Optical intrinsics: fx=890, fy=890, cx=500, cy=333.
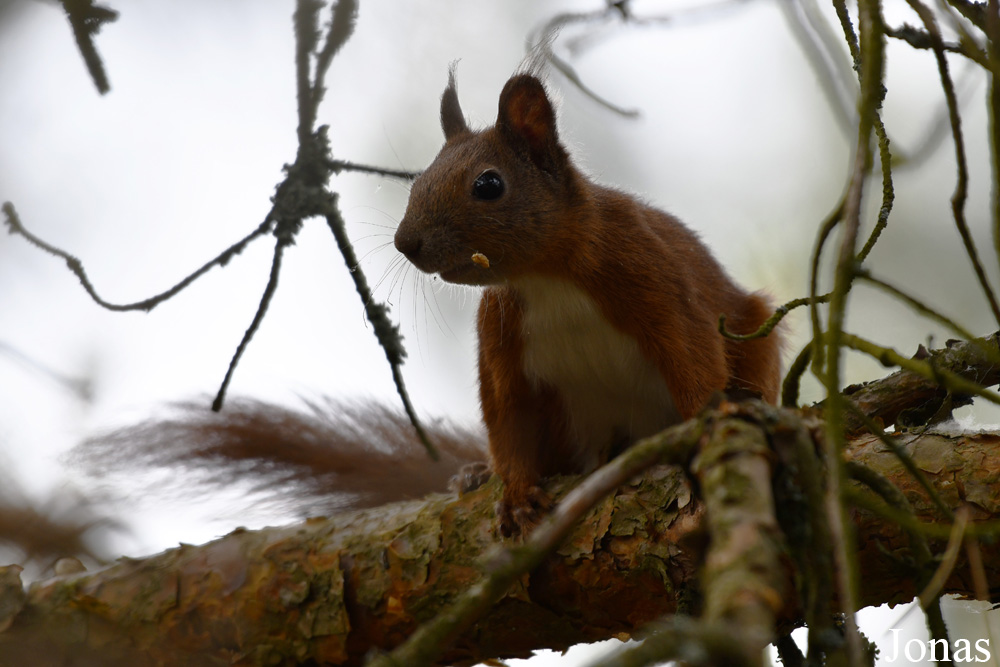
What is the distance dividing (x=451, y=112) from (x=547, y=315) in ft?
2.32

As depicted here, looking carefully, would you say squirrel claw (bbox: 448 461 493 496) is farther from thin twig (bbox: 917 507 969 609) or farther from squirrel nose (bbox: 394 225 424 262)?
thin twig (bbox: 917 507 969 609)

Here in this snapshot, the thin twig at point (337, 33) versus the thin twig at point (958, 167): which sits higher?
the thin twig at point (337, 33)

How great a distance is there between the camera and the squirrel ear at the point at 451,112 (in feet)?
8.36

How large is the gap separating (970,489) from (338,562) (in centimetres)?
128

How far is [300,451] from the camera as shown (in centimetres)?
265

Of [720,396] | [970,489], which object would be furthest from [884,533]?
[720,396]

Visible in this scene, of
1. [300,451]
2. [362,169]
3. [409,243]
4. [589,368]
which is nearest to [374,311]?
[409,243]

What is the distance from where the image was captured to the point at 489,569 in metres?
0.69

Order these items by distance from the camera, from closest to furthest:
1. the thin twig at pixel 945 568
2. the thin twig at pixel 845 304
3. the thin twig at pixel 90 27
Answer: the thin twig at pixel 845 304
the thin twig at pixel 945 568
the thin twig at pixel 90 27

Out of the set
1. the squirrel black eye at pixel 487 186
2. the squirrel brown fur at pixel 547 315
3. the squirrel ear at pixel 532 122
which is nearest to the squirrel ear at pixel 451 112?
the squirrel brown fur at pixel 547 315

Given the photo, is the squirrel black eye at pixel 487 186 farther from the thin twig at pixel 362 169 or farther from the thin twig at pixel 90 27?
the thin twig at pixel 90 27

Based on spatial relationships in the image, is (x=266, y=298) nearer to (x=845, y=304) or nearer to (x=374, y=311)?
(x=374, y=311)

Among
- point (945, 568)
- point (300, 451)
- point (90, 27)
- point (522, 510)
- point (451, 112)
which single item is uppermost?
point (451, 112)

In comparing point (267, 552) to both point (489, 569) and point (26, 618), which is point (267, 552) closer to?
point (26, 618)
